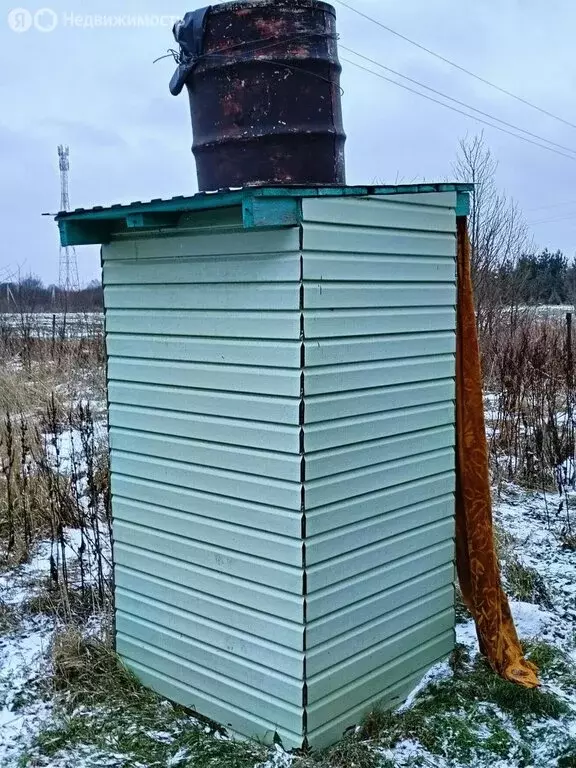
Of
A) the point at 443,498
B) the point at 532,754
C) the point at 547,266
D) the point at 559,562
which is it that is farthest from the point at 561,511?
the point at 547,266

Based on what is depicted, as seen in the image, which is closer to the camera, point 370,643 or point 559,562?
point 370,643

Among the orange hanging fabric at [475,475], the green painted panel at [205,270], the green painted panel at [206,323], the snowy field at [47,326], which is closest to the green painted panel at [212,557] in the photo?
the green painted panel at [206,323]

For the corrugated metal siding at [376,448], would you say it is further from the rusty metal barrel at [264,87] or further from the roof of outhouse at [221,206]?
the rusty metal barrel at [264,87]

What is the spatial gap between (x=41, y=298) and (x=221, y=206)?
11.9m

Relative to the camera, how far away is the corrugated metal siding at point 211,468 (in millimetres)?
3264

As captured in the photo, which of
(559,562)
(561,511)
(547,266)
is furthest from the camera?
(547,266)

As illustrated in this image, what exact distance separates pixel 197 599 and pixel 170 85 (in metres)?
2.63

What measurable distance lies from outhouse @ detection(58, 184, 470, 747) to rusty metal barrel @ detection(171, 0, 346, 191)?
1.59ft

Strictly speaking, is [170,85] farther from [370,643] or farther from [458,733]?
[458,733]

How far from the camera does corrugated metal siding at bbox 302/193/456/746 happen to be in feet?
10.7

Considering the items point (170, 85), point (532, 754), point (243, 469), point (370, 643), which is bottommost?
point (532, 754)

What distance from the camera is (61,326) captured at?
1158 centimetres

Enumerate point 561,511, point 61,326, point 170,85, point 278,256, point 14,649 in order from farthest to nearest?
1. point 61,326
2. point 561,511
3. point 14,649
4. point 170,85
5. point 278,256

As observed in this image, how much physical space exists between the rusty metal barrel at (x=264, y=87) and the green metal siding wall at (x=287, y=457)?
497 millimetres
